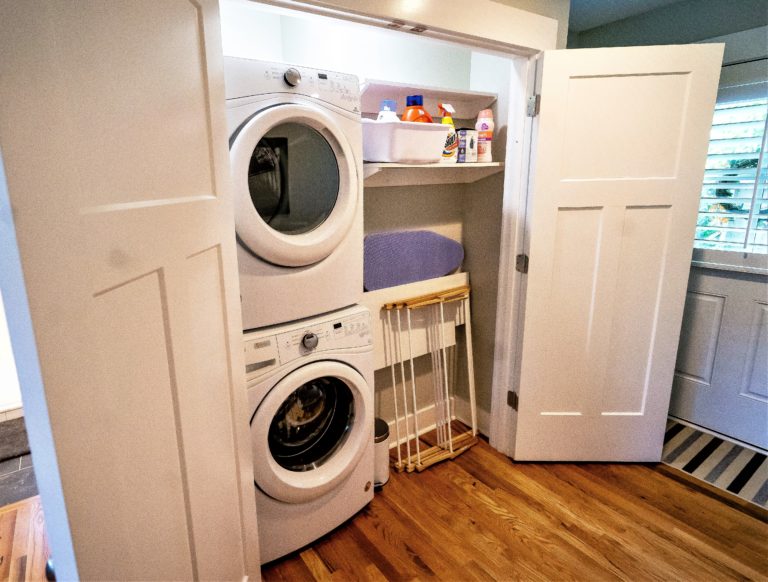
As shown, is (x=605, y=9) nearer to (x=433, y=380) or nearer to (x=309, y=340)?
(x=433, y=380)

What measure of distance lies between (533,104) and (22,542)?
2624 mm

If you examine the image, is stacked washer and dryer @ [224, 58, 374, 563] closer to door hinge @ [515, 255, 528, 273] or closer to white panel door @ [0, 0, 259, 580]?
white panel door @ [0, 0, 259, 580]

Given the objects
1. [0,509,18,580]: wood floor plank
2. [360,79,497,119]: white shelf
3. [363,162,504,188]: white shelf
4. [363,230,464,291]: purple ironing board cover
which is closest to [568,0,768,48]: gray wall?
[360,79,497,119]: white shelf

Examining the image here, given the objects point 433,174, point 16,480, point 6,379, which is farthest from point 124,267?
point 6,379

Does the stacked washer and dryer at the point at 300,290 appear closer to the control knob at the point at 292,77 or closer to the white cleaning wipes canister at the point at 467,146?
the control knob at the point at 292,77

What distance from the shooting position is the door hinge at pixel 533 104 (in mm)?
1849

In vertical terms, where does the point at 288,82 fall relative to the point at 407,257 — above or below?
above

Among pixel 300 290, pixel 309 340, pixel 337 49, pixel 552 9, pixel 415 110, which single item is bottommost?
pixel 309 340

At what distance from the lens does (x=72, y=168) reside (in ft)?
1.81

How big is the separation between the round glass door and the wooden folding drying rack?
0.65m

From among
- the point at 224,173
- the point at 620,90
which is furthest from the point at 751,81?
the point at 224,173

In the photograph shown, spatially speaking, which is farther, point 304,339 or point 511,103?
point 511,103

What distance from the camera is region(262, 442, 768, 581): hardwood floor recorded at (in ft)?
5.31

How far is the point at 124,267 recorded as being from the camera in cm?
65
